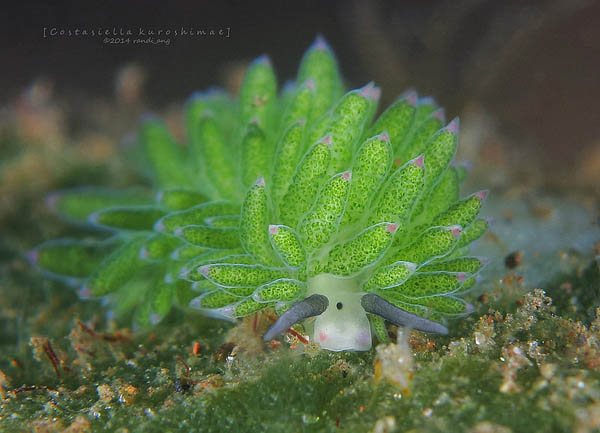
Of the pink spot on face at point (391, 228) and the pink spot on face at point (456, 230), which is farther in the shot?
the pink spot on face at point (456, 230)

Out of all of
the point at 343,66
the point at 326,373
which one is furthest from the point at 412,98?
the point at 343,66

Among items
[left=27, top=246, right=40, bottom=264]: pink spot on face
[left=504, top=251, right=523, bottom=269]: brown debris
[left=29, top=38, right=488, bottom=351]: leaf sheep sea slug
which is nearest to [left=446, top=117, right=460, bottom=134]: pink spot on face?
[left=29, top=38, right=488, bottom=351]: leaf sheep sea slug

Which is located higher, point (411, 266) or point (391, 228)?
point (391, 228)

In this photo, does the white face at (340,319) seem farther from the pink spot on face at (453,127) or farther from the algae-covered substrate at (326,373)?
the pink spot on face at (453,127)

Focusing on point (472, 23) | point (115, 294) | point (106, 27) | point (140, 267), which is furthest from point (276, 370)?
point (106, 27)

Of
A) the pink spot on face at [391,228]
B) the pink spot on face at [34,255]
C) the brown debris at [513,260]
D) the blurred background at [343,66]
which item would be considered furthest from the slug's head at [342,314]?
the blurred background at [343,66]

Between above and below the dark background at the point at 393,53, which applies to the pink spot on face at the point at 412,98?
below

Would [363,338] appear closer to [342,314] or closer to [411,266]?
[342,314]
